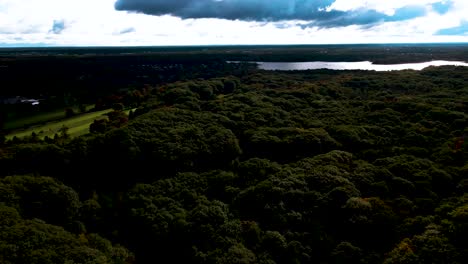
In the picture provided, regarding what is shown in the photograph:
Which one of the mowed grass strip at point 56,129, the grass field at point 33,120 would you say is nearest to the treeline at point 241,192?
the mowed grass strip at point 56,129

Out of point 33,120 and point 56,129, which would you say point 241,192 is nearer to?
point 56,129

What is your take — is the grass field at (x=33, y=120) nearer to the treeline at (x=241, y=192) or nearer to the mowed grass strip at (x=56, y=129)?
the mowed grass strip at (x=56, y=129)

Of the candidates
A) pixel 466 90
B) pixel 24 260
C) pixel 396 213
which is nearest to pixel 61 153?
pixel 24 260

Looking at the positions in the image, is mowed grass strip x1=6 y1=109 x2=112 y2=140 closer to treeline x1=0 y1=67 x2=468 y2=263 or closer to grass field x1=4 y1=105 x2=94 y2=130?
grass field x1=4 y1=105 x2=94 y2=130

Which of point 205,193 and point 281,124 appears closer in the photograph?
point 205,193

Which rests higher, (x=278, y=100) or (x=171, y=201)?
(x=278, y=100)

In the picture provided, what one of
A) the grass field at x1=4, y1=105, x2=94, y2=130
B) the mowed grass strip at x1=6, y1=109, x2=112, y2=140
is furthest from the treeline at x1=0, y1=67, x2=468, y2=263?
the grass field at x1=4, y1=105, x2=94, y2=130

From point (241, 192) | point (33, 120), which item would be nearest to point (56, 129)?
point (33, 120)

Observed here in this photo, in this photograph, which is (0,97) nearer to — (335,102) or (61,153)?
(61,153)
